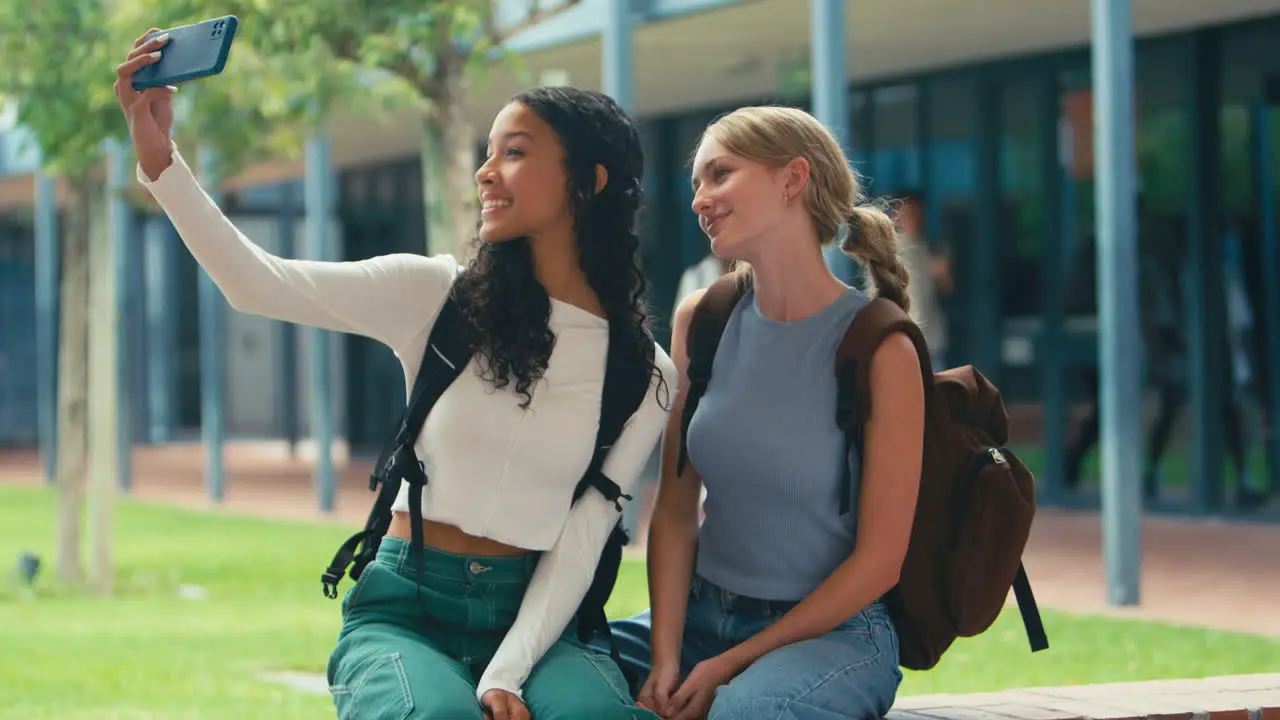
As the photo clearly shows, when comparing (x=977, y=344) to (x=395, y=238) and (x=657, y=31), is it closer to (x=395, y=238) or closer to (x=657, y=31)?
(x=657, y=31)

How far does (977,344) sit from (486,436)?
1293cm

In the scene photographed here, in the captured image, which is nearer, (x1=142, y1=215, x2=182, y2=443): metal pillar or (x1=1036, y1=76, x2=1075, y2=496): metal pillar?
(x1=1036, y1=76, x2=1075, y2=496): metal pillar

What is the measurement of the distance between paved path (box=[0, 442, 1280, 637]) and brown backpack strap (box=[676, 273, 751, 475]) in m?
5.39

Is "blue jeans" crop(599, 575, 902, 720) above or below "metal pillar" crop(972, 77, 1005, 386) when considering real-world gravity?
below

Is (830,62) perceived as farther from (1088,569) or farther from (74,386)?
(74,386)

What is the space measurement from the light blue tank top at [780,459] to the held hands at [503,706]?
0.52 m

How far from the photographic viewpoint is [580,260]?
3812 mm

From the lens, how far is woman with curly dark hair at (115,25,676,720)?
346 cm

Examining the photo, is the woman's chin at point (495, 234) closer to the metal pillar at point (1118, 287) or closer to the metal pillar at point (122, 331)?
the metal pillar at point (1118, 287)

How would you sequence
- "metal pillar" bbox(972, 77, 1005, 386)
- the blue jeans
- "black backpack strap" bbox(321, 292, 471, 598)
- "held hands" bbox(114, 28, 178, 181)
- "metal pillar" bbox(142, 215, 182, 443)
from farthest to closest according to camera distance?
1. "metal pillar" bbox(142, 215, 182, 443)
2. "metal pillar" bbox(972, 77, 1005, 386)
3. "black backpack strap" bbox(321, 292, 471, 598)
4. the blue jeans
5. "held hands" bbox(114, 28, 178, 181)

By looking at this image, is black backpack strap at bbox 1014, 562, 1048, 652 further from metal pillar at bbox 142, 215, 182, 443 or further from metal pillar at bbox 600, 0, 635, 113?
metal pillar at bbox 142, 215, 182, 443

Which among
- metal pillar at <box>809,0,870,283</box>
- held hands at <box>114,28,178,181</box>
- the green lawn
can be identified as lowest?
the green lawn

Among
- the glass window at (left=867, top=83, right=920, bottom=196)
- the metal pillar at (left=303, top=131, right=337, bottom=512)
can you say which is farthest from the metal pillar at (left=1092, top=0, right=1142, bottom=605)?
the metal pillar at (left=303, top=131, right=337, bottom=512)

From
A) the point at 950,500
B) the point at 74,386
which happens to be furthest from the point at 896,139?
the point at 950,500
